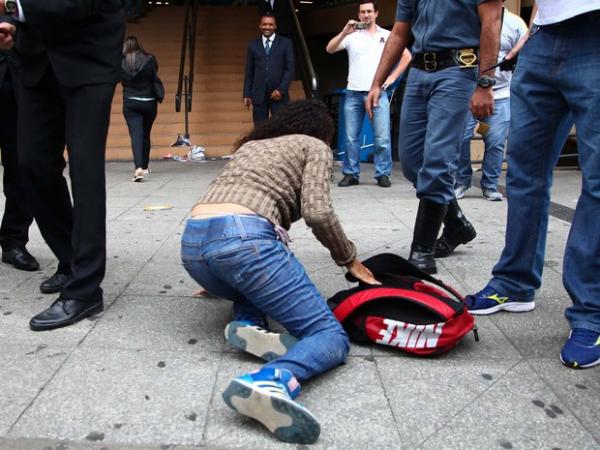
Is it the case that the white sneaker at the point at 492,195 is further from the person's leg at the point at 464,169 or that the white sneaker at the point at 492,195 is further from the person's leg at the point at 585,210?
the person's leg at the point at 585,210

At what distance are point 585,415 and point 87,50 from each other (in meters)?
2.23

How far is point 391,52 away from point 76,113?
182 centimetres

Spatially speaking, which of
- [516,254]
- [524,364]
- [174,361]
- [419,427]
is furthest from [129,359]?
[516,254]

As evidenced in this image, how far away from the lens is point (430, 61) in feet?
10.6

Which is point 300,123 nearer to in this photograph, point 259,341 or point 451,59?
point 259,341

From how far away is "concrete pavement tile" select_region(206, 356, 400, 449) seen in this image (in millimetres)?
1734

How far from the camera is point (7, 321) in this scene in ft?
8.52

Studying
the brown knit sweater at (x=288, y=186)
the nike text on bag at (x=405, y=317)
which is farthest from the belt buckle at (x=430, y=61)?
the nike text on bag at (x=405, y=317)

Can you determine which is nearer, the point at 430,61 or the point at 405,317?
the point at 405,317

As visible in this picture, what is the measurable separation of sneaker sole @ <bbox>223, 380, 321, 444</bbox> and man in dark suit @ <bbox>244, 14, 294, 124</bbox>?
636cm

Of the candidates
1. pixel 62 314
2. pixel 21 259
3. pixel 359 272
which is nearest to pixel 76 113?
pixel 62 314

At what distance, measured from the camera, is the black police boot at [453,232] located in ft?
12.2

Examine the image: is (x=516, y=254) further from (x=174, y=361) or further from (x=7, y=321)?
(x=7, y=321)

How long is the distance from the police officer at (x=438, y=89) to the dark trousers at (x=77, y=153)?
62.5 inches
